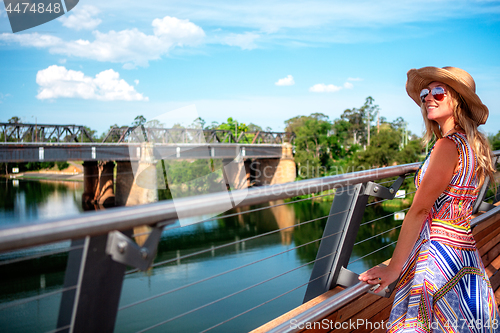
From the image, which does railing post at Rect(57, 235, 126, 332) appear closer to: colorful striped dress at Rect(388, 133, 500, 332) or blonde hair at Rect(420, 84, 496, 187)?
colorful striped dress at Rect(388, 133, 500, 332)

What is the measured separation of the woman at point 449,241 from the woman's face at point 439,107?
0.01 meters

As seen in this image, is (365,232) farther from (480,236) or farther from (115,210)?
(115,210)

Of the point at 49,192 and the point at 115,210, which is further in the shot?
the point at 49,192

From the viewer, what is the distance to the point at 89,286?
0.87 metres

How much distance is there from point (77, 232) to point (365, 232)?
2064cm

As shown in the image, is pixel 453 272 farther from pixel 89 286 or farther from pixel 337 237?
pixel 89 286

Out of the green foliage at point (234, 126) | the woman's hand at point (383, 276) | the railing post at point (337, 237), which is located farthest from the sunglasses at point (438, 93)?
the green foliage at point (234, 126)

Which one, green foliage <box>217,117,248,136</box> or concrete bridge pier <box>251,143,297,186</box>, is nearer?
concrete bridge pier <box>251,143,297,186</box>

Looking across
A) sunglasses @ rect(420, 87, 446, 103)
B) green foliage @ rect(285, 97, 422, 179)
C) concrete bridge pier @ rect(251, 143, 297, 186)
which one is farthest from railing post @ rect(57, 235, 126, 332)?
concrete bridge pier @ rect(251, 143, 297, 186)

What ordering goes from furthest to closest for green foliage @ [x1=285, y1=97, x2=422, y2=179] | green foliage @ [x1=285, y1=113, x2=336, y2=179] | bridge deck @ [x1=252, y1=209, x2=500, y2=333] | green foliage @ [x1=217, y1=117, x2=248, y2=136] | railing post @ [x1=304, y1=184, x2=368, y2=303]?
green foliage @ [x1=217, y1=117, x2=248, y2=136], green foliage @ [x1=285, y1=113, x2=336, y2=179], green foliage @ [x1=285, y1=97, x2=422, y2=179], railing post @ [x1=304, y1=184, x2=368, y2=303], bridge deck @ [x1=252, y1=209, x2=500, y2=333]

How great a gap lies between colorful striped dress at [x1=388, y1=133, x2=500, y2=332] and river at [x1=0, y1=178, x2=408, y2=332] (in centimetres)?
112

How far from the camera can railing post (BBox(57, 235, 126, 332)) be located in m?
0.84

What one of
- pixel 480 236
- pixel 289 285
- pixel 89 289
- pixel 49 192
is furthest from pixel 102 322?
pixel 49 192

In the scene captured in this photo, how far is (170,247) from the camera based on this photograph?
18.3m
